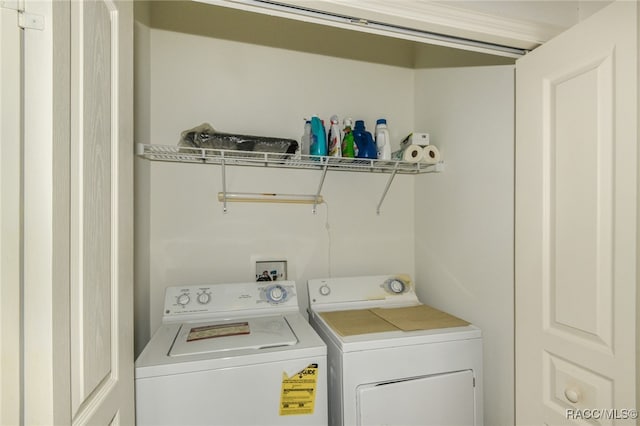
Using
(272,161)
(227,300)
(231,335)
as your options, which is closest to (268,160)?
(272,161)

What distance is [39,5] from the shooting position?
1.74 feet

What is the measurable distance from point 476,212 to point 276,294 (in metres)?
1.25

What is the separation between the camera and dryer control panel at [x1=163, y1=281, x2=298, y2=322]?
5.22 ft

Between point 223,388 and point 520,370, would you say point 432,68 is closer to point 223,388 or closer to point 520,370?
point 520,370

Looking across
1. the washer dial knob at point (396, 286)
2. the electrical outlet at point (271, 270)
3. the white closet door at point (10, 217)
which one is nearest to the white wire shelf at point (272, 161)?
the electrical outlet at point (271, 270)

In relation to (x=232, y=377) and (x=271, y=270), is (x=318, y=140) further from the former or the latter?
(x=232, y=377)

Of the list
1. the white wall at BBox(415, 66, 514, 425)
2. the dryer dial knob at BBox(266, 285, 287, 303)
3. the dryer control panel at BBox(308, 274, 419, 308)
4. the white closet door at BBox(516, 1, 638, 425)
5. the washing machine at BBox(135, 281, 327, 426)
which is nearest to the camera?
the white closet door at BBox(516, 1, 638, 425)

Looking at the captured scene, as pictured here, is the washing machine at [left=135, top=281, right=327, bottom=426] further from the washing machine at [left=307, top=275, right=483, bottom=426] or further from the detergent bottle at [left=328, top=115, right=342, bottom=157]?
the detergent bottle at [left=328, top=115, right=342, bottom=157]

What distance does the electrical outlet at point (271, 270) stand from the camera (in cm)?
190

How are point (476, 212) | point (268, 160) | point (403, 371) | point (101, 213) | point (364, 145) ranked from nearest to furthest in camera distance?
point (101, 213) < point (403, 371) < point (476, 212) < point (268, 160) < point (364, 145)

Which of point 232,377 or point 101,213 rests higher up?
point 101,213

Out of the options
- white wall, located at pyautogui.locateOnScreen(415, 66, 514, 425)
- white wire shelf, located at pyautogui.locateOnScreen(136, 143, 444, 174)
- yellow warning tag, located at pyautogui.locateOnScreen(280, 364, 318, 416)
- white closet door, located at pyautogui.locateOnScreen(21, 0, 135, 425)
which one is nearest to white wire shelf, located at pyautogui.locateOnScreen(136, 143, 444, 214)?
white wire shelf, located at pyautogui.locateOnScreen(136, 143, 444, 174)

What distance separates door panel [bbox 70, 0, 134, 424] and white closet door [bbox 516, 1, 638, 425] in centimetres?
141

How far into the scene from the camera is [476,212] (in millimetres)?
1586
